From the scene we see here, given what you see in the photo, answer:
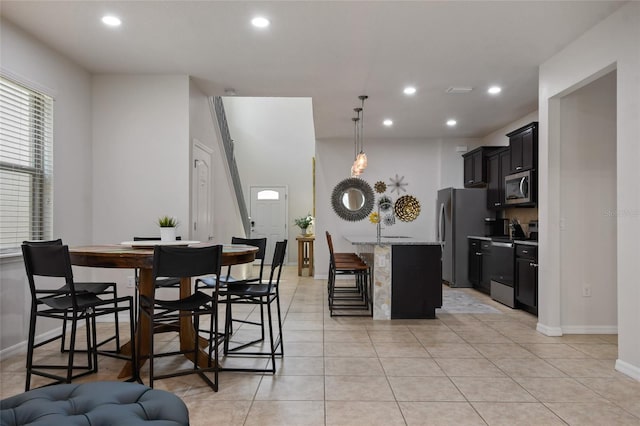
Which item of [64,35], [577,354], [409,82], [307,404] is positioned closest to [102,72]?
[64,35]

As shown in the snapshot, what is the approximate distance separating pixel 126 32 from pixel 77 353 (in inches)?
107

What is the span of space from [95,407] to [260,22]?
2.93 metres

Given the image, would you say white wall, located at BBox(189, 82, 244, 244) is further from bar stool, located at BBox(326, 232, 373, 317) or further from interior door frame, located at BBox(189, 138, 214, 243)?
bar stool, located at BBox(326, 232, 373, 317)

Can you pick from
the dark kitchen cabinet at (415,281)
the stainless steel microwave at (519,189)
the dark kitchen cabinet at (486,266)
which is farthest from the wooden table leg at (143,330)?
the dark kitchen cabinet at (486,266)

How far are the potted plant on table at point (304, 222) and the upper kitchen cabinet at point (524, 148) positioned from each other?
4.39 metres

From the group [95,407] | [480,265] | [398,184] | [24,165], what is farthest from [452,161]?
[95,407]

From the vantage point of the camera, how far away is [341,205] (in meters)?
7.97

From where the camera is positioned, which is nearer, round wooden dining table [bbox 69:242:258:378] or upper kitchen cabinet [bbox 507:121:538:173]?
round wooden dining table [bbox 69:242:258:378]

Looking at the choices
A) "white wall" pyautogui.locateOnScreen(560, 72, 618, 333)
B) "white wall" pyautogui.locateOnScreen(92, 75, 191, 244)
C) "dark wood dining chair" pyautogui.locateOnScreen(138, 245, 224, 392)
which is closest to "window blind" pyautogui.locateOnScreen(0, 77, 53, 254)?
"white wall" pyautogui.locateOnScreen(92, 75, 191, 244)

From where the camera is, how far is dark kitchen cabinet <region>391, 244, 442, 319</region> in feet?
15.9

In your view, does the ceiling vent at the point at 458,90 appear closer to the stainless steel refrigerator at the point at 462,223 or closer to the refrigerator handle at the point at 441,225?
the stainless steel refrigerator at the point at 462,223

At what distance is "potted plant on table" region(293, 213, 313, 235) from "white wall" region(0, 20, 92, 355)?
4.91 m

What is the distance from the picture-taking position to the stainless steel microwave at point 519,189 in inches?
209

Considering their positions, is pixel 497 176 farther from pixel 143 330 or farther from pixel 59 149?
pixel 59 149
